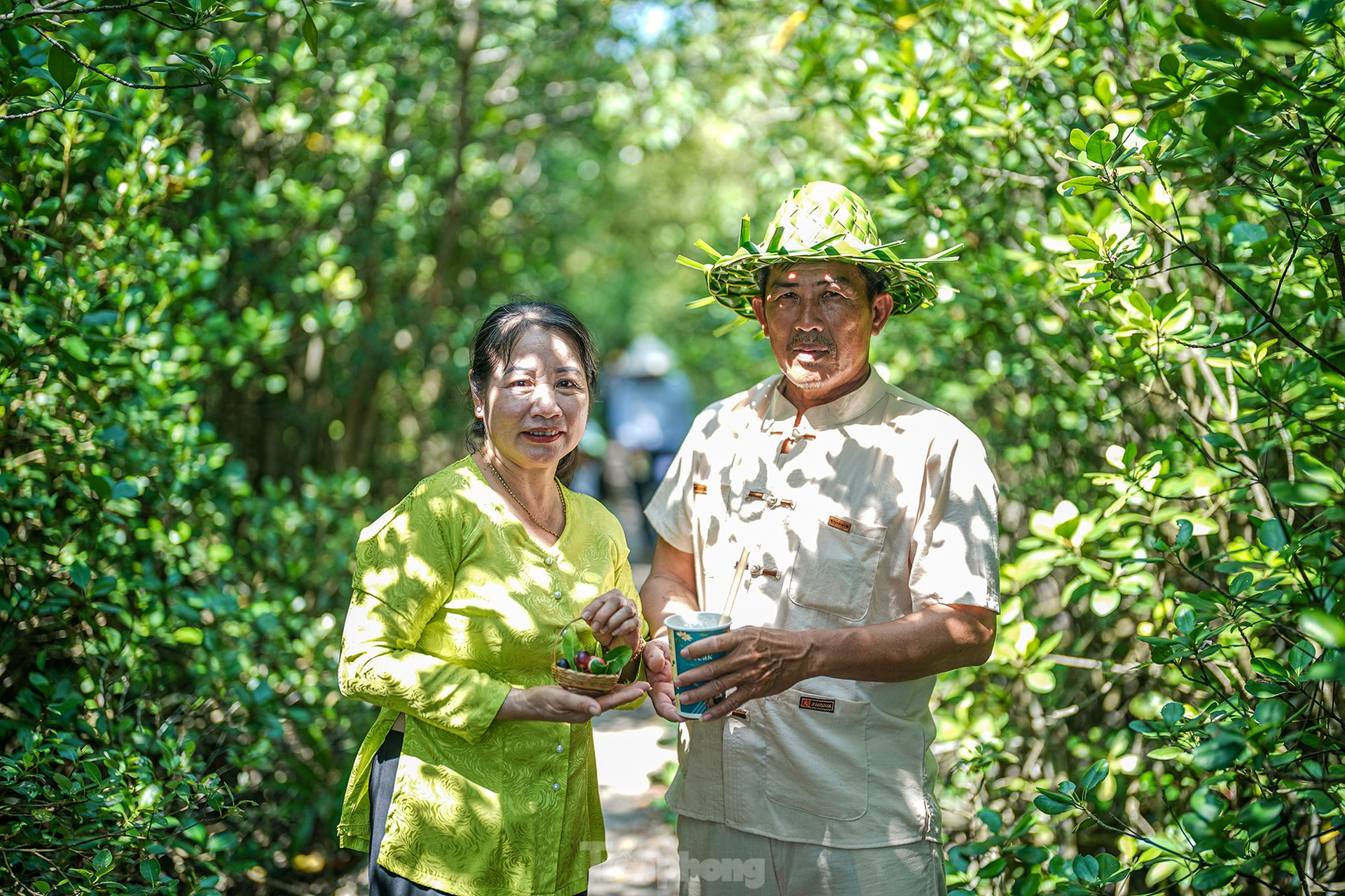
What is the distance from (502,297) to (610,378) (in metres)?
3.90

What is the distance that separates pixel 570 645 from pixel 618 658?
0.11 meters

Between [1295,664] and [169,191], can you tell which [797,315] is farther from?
[169,191]

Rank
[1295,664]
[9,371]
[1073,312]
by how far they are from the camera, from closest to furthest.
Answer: [1295,664] → [9,371] → [1073,312]

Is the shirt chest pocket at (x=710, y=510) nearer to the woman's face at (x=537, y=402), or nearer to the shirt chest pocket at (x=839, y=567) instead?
the shirt chest pocket at (x=839, y=567)

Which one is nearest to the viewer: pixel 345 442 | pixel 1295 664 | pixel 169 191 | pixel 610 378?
pixel 1295 664

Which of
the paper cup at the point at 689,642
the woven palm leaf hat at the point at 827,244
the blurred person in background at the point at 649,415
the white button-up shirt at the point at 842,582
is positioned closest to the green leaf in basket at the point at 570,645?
the paper cup at the point at 689,642

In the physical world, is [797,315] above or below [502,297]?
below

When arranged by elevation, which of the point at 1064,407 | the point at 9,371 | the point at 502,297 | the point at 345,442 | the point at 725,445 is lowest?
the point at 725,445

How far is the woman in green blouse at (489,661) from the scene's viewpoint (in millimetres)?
2068

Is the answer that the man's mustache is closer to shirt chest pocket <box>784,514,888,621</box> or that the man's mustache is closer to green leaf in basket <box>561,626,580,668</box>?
shirt chest pocket <box>784,514,888,621</box>

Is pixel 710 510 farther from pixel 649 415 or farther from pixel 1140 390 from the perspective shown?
pixel 649 415

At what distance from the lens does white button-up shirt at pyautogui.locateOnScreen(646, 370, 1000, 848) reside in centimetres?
216

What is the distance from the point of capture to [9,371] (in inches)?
107

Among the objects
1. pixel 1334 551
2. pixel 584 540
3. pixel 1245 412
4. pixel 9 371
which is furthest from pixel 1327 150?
pixel 9 371
